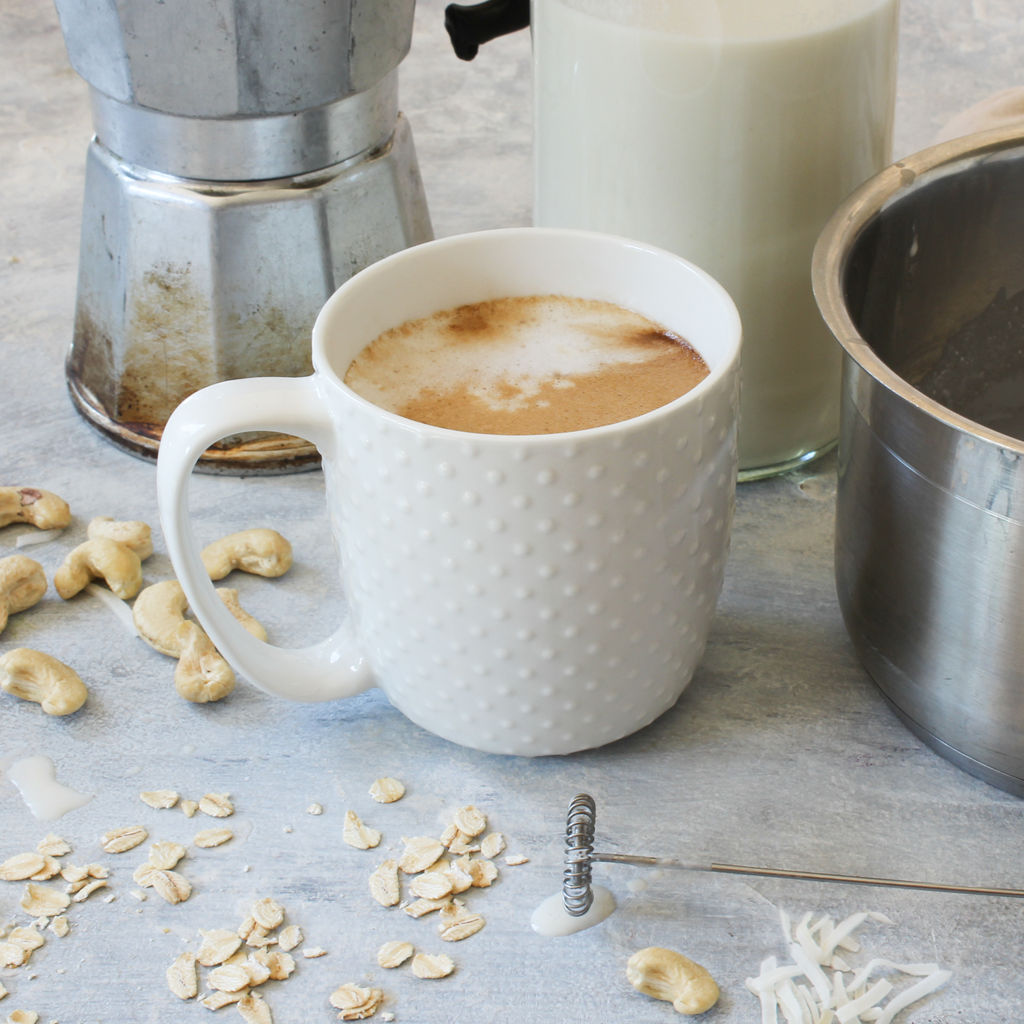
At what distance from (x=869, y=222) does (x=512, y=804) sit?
0.93 feet

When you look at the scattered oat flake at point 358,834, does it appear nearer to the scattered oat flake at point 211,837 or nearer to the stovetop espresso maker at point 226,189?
the scattered oat flake at point 211,837

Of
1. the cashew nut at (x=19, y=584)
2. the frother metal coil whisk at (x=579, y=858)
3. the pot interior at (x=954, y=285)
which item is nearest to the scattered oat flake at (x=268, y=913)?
the frother metal coil whisk at (x=579, y=858)

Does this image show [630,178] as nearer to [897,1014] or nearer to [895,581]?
[895,581]

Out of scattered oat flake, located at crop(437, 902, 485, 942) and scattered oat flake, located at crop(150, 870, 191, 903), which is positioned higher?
scattered oat flake, located at crop(150, 870, 191, 903)

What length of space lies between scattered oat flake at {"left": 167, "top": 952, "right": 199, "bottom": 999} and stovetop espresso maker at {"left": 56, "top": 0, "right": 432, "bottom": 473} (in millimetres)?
310

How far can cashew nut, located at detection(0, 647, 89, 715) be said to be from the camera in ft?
1.75

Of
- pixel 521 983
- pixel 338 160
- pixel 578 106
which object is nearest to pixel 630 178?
pixel 578 106

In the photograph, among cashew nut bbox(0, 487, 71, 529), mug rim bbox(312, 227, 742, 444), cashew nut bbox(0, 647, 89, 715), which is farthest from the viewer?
cashew nut bbox(0, 487, 71, 529)

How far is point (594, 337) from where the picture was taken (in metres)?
0.50

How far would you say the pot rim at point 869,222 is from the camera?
0.41m

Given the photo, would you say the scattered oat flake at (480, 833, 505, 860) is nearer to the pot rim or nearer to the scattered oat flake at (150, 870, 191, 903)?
the scattered oat flake at (150, 870, 191, 903)

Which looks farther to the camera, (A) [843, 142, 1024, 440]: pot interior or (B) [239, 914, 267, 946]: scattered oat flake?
(A) [843, 142, 1024, 440]: pot interior

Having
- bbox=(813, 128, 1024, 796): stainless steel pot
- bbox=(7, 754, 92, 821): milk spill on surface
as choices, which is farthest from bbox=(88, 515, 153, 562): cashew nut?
bbox=(813, 128, 1024, 796): stainless steel pot

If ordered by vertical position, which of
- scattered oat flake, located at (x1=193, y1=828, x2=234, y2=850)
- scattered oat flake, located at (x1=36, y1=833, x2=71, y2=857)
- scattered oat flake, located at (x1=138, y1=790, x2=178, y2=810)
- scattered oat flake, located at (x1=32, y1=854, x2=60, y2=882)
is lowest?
scattered oat flake, located at (x1=32, y1=854, x2=60, y2=882)
